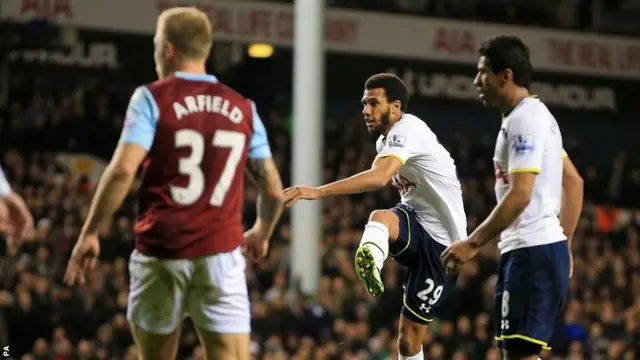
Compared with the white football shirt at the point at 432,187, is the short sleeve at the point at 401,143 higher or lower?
higher

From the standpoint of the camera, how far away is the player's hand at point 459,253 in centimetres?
557

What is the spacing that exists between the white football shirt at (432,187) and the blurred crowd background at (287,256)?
46.5 inches

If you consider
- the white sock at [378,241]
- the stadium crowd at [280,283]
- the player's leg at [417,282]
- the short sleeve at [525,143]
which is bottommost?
the stadium crowd at [280,283]

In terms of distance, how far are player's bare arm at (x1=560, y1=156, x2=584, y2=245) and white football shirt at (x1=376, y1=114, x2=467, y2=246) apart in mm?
1154

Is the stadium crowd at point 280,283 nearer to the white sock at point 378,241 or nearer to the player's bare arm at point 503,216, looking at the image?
the white sock at point 378,241

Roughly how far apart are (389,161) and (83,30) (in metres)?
16.2

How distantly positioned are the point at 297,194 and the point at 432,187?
1.31 metres

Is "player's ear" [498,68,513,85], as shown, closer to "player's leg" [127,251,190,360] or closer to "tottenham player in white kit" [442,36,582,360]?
"tottenham player in white kit" [442,36,582,360]

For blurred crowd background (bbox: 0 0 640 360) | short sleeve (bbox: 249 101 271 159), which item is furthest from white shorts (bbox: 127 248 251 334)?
blurred crowd background (bbox: 0 0 640 360)

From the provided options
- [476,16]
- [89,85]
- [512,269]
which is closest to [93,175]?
[89,85]

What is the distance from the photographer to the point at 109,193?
4.78 m

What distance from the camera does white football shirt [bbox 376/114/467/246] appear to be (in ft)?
24.1

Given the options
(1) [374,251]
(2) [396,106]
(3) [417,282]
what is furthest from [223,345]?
(2) [396,106]

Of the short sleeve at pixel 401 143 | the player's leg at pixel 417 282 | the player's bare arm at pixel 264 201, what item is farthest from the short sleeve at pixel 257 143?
the player's leg at pixel 417 282
